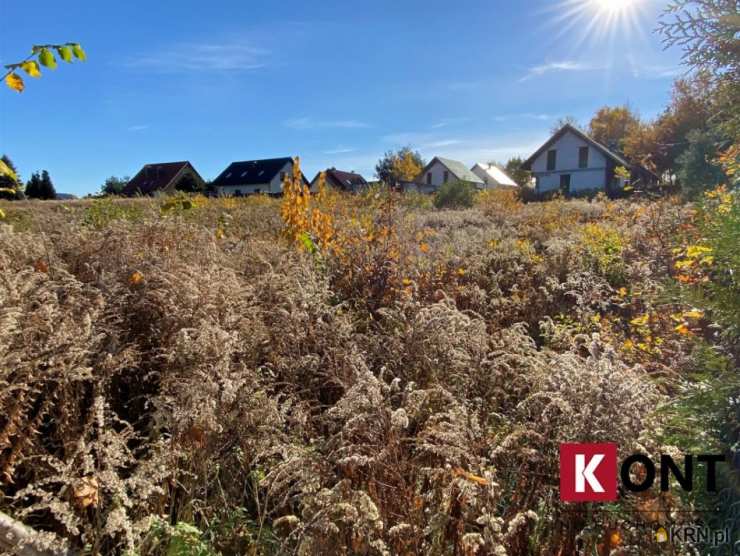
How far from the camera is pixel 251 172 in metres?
51.9

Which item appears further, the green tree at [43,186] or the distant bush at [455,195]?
the green tree at [43,186]

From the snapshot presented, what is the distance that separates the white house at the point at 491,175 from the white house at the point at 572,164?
16630mm

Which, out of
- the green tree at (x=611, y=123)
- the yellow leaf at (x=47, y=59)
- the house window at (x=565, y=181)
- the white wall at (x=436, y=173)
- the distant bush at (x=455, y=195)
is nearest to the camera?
the yellow leaf at (x=47, y=59)

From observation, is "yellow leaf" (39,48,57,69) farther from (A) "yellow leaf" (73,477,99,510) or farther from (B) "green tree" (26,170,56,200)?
(B) "green tree" (26,170,56,200)

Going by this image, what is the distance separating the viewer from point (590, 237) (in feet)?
20.6

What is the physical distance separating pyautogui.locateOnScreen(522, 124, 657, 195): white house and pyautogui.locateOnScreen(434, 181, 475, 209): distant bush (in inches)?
641

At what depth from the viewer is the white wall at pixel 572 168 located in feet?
117

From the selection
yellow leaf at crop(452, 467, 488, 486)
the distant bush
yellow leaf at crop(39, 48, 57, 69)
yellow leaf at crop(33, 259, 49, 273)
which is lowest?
yellow leaf at crop(452, 467, 488, 486)

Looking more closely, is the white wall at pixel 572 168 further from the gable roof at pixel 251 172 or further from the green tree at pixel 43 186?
the green tree at pixel 43 186

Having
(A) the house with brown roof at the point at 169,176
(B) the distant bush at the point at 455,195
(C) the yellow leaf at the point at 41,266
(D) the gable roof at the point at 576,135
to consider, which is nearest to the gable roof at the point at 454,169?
(D) the gable roof at the point at 576,135

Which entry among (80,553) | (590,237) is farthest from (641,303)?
(80,553)

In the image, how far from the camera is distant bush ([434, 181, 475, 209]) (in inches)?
840

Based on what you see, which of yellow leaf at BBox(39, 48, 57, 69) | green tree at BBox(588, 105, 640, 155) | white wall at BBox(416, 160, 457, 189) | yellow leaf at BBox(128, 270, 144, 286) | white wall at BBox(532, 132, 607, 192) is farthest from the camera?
white wall at BBox(416, 160, 457, 189)

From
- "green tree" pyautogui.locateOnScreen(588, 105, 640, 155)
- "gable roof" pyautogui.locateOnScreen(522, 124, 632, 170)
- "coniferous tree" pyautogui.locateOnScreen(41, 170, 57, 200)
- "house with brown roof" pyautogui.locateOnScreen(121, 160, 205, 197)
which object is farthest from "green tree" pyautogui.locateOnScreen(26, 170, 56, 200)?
"green tree" pyautogui.locateOnScreen(588, 105, 640, 155)
